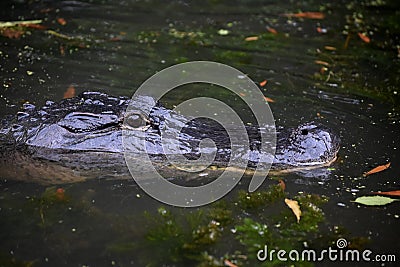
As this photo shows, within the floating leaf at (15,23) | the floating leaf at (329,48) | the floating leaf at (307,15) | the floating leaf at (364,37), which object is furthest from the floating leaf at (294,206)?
the floating leaf at (15,23)

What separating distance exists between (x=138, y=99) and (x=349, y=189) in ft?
5.91

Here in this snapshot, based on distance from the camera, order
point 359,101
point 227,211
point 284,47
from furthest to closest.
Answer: point 284,47, point 359,101, point 227,211

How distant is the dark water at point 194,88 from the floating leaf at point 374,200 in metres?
0.07

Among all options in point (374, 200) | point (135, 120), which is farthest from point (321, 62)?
point (135, 120)

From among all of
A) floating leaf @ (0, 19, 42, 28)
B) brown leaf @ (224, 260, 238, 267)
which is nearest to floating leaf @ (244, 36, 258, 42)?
floating leaf @ (0, 19, 42, 28)

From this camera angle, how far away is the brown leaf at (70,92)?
559 centimetres

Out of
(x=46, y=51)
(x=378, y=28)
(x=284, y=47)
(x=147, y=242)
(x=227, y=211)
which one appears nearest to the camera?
(x=147, y=242)

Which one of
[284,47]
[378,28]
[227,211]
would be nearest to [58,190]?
[227,211]

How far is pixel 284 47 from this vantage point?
23.3ft

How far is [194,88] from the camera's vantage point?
5.91 meters

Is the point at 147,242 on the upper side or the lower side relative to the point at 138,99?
lower

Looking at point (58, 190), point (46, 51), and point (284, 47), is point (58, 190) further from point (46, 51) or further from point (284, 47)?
point (284, 47)

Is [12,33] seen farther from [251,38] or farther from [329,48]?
[329,48]

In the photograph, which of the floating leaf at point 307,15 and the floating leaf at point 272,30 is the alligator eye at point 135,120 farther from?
the floating leaf at point 307,15
